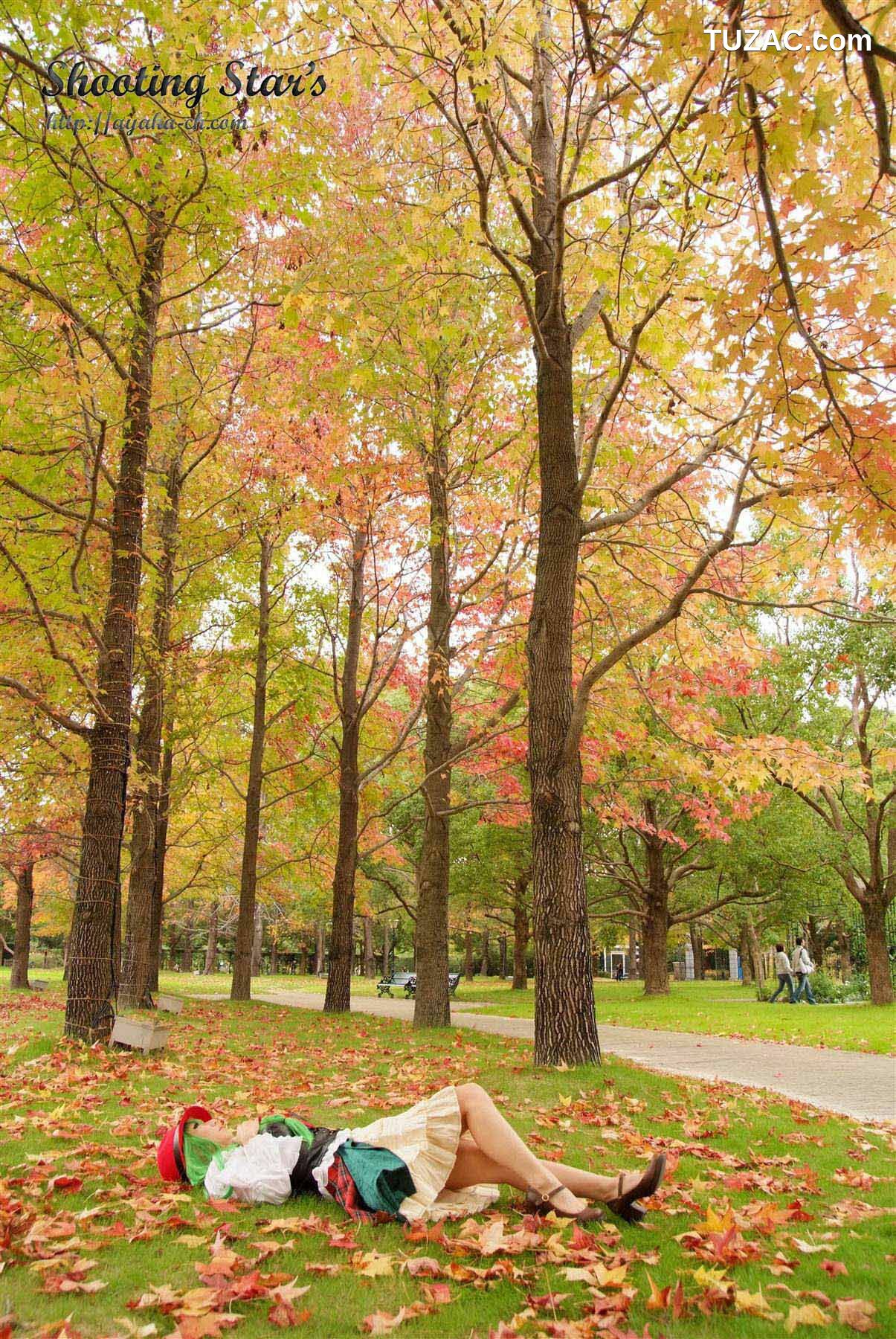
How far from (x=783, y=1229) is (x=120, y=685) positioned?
763 centimetres

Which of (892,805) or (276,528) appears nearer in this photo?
(276,528)

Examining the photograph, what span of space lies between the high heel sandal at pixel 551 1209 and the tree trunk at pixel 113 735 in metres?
5.81

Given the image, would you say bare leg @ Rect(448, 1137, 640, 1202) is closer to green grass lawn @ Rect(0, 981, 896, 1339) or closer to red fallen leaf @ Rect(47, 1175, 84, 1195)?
green grass lawn @ Rect(0, 981, 896, 1339)

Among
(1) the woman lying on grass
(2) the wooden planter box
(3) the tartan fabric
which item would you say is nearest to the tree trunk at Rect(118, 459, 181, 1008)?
(2) the wooden planter box

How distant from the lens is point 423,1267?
11.1ft

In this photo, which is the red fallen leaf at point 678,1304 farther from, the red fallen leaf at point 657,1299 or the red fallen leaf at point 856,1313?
the red fallen leaf at point 856,1313

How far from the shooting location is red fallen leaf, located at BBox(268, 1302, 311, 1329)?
291 centimetres

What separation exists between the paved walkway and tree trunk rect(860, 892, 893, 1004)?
6525 mm

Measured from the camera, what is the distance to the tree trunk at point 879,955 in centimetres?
1850

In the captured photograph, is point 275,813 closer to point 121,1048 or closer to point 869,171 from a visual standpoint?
point 121,1048

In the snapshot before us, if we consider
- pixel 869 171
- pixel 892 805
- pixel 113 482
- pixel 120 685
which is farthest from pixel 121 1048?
pixel 892 805

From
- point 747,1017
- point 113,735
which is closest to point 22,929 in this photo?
point 113,735

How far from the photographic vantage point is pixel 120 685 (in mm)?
9289

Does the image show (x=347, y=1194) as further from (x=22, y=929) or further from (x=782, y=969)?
(x=22, y=929)
